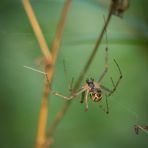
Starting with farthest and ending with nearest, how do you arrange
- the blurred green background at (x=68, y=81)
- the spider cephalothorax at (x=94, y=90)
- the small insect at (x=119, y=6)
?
the blurred green background at (x=68, y=81), the spider cephalothorax at (x=94, y=90), the small insect at (x=119, y=6)

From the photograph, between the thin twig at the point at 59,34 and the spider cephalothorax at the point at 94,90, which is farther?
the spider cephalothorax at the point at 94,90

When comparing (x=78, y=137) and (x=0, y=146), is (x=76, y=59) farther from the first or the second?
(x=0, y=146)

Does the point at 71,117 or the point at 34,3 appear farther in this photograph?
the point at 71,117

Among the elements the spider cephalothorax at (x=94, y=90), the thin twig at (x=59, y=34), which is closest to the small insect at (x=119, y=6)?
the thin twig at (x=59, y=34)

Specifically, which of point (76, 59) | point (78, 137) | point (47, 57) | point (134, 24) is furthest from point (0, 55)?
point (47, 57)

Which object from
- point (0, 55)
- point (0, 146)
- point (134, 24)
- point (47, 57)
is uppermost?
point (134, 24)

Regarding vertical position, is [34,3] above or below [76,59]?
above

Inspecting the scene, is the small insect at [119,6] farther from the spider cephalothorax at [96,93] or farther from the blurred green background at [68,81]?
the blurred green background at [68,81]

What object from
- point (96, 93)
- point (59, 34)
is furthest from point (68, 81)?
point (59, 34)

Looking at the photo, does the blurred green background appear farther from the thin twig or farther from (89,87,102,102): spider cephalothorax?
the thin twig
